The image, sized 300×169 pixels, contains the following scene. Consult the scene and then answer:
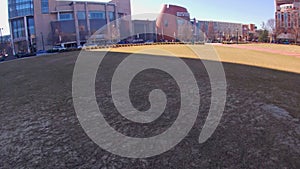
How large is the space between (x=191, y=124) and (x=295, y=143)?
6.32 ft

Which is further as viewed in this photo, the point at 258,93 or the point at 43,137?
the point at 258,93

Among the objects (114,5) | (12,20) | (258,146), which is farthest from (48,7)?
(258,146)

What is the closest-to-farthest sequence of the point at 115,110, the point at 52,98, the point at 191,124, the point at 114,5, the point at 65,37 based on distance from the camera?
1. the point at 191,124
2. the point at 115,110
3. the point at 52,98
4. the point at 65,37
5. the point at 114,5

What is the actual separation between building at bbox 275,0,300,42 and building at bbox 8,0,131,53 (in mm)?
51624

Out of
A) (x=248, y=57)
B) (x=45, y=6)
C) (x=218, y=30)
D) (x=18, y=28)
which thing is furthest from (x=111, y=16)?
(x=248, y=57)

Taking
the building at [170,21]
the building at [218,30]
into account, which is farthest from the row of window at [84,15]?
the building at [218,30]

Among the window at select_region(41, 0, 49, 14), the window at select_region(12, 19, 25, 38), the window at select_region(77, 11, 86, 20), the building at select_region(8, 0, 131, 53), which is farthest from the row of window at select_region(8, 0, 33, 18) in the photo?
the window at select_region(77, 11, 86, 20)

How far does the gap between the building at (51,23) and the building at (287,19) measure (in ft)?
169

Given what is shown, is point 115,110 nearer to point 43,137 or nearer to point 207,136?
point 43,137

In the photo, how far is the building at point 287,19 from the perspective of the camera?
72000 millimetres

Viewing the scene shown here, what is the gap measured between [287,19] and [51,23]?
81.8 m

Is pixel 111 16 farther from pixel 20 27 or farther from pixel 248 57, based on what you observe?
pixel 248 57

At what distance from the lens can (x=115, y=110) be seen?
643 cm

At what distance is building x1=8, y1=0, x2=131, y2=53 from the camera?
7925 centimetres
